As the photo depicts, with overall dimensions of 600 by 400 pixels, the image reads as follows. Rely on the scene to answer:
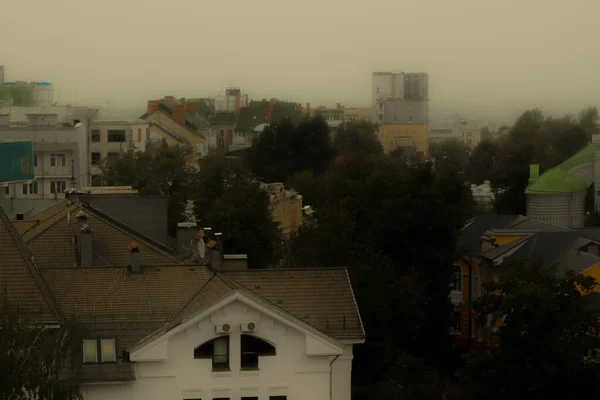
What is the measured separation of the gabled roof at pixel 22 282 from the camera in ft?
95.8

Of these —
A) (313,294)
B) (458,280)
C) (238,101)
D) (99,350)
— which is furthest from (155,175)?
(238,101)

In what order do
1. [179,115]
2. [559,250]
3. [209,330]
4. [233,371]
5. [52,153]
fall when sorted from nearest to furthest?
[209,330] → [233,371] → [559,250] → [52,153] → [179,115]

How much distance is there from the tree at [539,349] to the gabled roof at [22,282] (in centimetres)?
1201

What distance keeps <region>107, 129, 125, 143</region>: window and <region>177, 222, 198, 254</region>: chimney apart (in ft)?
196

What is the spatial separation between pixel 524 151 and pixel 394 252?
2038 inches

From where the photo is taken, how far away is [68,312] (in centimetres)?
3019

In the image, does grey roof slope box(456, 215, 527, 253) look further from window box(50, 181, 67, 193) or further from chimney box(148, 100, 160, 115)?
chimney box(148, 100, 160, 115)

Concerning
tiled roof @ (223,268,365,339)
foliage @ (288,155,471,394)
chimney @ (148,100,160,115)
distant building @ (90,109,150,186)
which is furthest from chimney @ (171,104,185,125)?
tiled roof @ (223,268,365,339)

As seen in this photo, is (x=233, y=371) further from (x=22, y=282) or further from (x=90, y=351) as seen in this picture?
(x=22, y=282)

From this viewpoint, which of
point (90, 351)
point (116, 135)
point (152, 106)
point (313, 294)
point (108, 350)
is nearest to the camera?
point (90, 351)

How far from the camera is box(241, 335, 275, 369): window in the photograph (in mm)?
30266

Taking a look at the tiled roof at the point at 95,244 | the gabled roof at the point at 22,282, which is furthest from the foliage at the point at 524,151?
the gabled roof at the point at 22,282

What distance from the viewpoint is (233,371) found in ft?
99.0

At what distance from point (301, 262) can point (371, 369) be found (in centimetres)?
799
